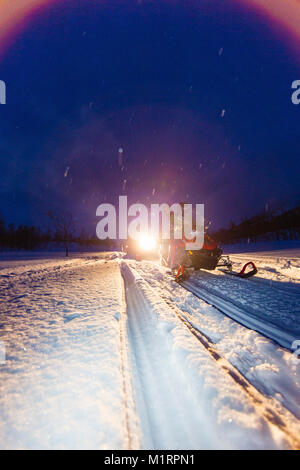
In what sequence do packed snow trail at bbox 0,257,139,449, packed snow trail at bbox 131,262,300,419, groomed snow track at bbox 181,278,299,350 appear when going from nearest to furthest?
packed snow trail at bbox 0,257,139,449, packed snow trail at bbox 131,262,300,419, groomed snow track at bbox 181,278,299,350

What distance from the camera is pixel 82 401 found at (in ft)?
5.54

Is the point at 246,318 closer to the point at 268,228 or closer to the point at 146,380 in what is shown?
the point at 146,380

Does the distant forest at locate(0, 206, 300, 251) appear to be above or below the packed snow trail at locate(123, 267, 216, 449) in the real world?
above

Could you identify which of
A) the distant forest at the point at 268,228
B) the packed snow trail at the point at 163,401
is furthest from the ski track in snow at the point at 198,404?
the distant forest at the point at 268,228

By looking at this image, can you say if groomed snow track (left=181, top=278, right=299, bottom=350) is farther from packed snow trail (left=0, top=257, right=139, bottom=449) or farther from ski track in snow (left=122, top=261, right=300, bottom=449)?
packed snow trail (left=0, top=257, right=139, bottom=449)

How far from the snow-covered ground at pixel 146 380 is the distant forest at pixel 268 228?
4965 centimetres

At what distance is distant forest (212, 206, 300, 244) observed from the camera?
4362cm

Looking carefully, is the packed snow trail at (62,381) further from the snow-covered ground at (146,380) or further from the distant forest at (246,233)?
the distant forest at (246,233)

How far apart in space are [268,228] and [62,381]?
2390 inches

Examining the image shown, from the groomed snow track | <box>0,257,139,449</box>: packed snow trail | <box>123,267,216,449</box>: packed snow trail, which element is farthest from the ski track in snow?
the groomed snow track

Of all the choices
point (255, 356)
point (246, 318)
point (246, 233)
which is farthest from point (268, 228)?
point (255, 356)

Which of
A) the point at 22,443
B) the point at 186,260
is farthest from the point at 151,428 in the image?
the point at 186,260

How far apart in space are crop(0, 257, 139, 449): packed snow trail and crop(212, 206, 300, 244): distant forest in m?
50.9
